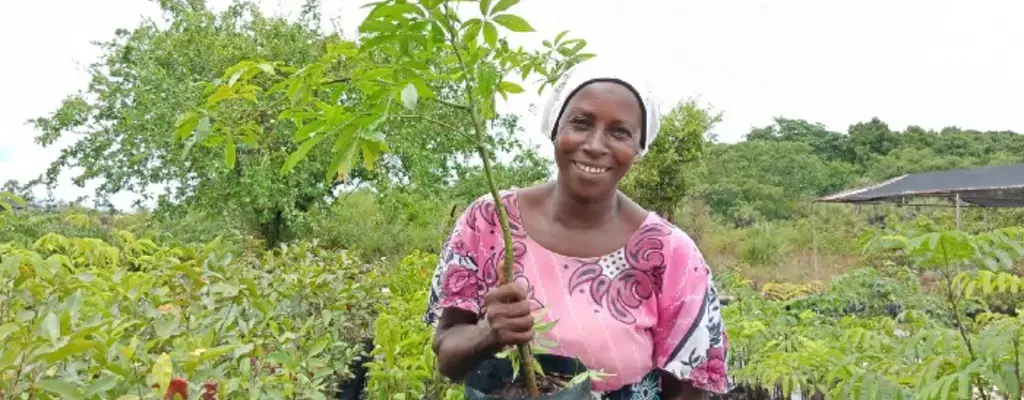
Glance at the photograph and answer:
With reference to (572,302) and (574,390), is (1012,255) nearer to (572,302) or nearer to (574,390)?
(572,302)

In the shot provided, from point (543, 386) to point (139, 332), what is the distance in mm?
880

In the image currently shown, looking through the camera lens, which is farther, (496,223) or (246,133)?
(496,223)

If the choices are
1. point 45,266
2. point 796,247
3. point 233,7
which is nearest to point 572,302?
point 45,266

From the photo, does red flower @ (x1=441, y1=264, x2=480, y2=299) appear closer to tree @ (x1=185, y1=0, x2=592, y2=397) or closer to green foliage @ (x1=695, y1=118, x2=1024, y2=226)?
tree @ (x1=185, y1=0, x2=592, y2=397)

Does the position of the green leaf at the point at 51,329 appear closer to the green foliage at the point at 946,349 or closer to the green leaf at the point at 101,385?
the green leaf at the point at 101,385

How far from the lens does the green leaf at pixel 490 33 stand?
116 centimetres

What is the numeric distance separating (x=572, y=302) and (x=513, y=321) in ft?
0.96

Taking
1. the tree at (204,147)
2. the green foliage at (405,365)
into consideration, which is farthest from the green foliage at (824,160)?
the green foliage at (405,365)

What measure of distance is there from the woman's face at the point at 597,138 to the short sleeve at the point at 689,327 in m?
0.19

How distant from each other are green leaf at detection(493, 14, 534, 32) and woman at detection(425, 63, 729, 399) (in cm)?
30

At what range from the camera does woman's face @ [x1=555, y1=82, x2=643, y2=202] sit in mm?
1415

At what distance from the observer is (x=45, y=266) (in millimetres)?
1601

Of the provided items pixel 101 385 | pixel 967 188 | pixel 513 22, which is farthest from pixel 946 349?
pixel 967 188

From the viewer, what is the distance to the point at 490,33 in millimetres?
1167
